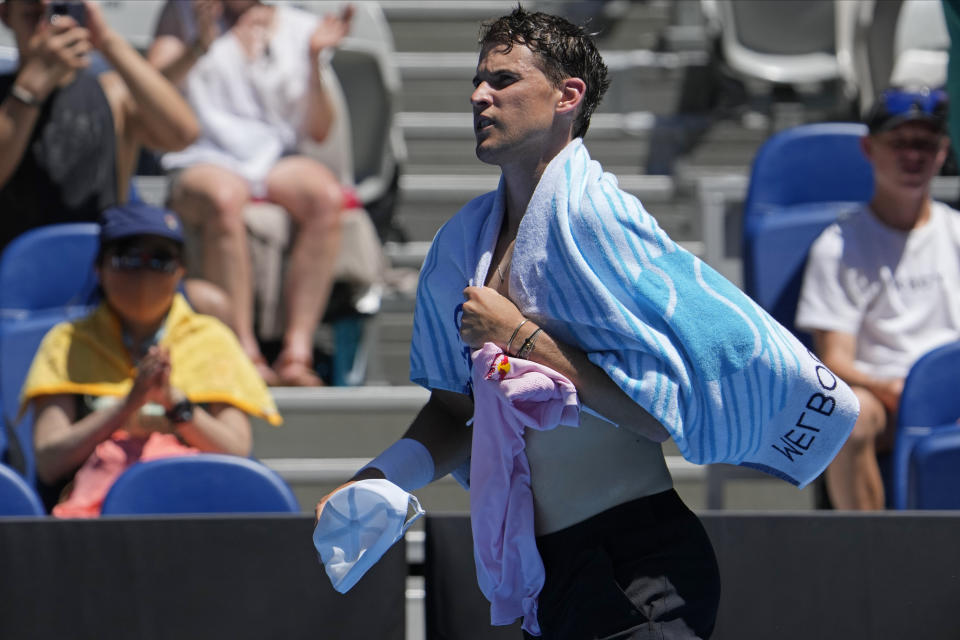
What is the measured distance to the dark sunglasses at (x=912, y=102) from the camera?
3.87 meters

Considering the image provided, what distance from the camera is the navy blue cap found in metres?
3.46

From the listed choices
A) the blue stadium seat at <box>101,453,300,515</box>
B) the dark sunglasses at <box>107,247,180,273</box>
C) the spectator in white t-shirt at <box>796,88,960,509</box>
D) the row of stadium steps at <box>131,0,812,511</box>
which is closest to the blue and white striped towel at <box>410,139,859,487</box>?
the blue stadium seat at <box>101,453,300,515</box>

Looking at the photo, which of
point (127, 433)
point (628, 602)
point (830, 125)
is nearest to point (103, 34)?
point (127, 433)

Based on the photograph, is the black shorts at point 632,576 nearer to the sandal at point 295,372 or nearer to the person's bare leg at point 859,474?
the person's bare leg at point 859,474

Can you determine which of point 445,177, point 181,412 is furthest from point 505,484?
point 445,177

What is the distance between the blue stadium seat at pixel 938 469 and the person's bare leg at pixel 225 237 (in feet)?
6.43

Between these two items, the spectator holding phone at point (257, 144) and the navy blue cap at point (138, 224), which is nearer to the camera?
the navy blue cap at point (138, 224)

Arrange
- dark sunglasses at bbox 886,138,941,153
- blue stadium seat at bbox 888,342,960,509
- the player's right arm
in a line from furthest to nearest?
dark sunglasses at bbox 886,138,941,153 → blue stadium seat at bbox 888,342,960,509 → the player's right arm

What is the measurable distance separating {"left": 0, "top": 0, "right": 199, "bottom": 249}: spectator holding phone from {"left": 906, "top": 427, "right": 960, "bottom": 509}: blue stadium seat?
2.50 meters

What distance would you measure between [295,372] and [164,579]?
1678mm

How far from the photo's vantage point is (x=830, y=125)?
4.24 meters

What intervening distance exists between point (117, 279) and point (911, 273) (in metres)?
2.25

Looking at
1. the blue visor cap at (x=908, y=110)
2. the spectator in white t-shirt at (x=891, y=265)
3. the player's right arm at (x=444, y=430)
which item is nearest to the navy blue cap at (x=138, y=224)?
the player's right arm at (x=444, y=430)

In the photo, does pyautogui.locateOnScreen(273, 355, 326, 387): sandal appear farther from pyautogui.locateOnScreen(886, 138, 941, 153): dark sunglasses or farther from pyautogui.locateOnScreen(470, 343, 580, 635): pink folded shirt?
pyautogui.locateOnScreen(470, 343, 580, 635): pink folded shirt
